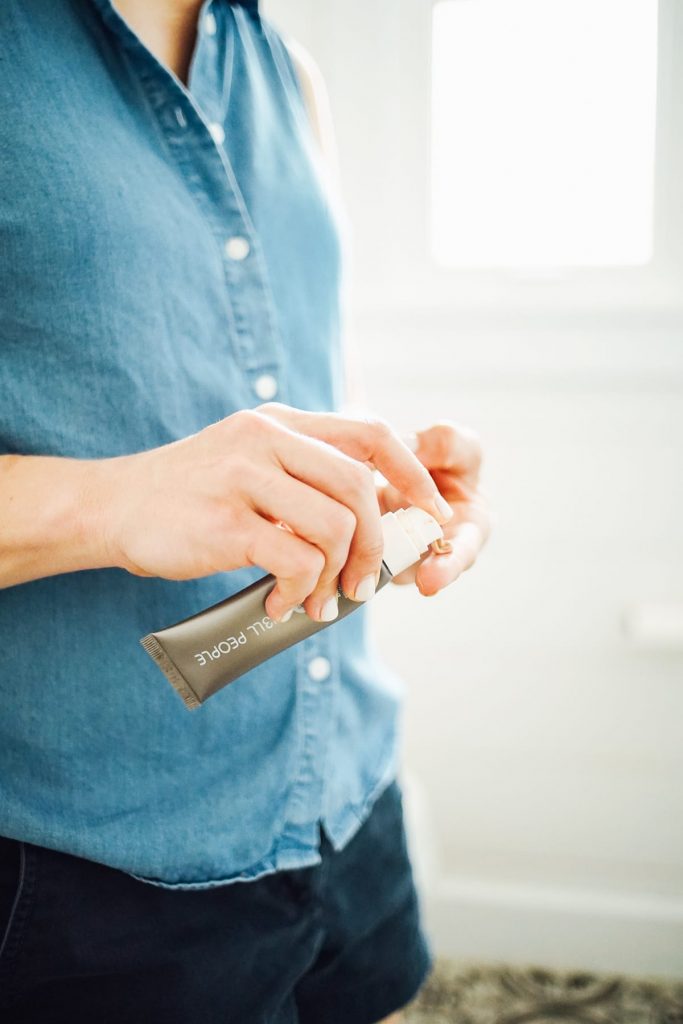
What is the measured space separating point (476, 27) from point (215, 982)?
1.21 meters

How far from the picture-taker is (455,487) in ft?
1.76

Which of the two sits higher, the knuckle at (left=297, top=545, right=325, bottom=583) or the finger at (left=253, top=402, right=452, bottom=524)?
the finger at (left=253, top=402, right=452, bottom=524)

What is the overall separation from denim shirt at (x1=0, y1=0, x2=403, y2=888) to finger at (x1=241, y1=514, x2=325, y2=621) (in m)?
0.13

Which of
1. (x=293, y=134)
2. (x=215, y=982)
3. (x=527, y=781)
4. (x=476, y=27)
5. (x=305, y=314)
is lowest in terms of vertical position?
(x=527, y=781)

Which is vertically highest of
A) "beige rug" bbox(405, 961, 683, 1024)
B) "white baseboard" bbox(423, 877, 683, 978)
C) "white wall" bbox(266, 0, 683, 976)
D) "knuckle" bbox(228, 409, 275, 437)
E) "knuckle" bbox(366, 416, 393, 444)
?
"knuckle" bbox(228, 409, 275, 437)

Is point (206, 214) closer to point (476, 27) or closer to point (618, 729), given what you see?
point (476, 27)

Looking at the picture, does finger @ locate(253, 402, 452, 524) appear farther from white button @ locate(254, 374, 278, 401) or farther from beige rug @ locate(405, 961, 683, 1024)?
beige rug @ locate(405, 961, 683, 1024)

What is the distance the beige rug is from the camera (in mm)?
1175

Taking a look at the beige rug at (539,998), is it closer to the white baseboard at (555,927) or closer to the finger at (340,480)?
the white baseboard at (555,927)

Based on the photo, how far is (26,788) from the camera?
0.44m

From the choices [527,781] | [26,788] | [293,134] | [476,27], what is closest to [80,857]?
[26,788]

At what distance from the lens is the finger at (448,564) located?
1.38ft

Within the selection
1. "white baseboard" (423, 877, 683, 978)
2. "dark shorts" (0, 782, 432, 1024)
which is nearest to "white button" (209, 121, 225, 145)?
"dark shorts" (0, 782, 432, 1024)

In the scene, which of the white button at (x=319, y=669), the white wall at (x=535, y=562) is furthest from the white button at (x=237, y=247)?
the white wall at (x=535, y=562)
